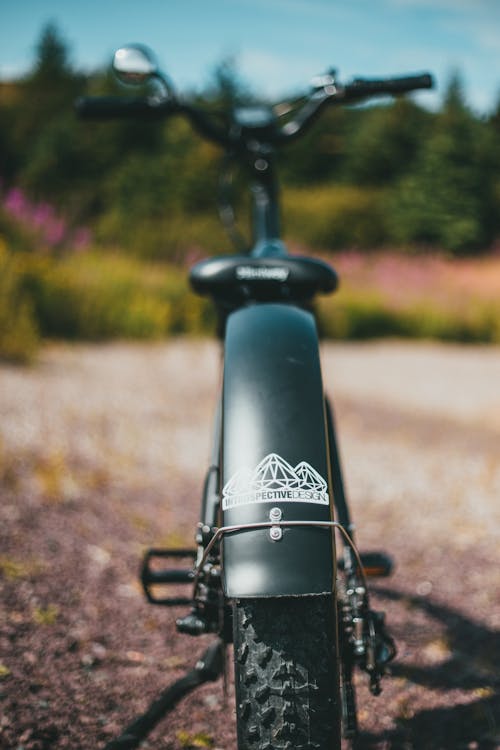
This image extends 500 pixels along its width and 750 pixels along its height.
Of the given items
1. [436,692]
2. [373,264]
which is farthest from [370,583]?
[373,264]

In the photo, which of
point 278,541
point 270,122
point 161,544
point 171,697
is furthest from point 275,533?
point 161,544

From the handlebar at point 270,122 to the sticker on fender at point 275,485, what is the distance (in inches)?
42.7

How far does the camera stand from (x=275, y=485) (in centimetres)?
114

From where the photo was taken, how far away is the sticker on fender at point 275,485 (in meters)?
1.13

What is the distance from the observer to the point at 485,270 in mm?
15023

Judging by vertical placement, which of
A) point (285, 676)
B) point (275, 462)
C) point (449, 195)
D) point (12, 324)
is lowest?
point (285, 676)

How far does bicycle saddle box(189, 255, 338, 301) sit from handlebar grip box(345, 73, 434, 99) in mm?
539

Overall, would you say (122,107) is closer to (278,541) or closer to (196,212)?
(278,541)

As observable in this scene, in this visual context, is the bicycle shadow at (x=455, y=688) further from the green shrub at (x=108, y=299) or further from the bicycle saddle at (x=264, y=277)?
the green shrub at (x=108, y=299)

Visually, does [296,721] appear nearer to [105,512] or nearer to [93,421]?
[105,512]

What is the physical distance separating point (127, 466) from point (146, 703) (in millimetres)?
2166

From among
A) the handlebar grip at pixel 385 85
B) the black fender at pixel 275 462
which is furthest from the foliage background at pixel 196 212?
the black fender at pixel 275 462

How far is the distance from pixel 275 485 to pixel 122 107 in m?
1.21

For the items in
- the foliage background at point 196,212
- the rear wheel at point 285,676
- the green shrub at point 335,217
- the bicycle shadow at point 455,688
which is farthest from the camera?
the green shrub at point 335,217
